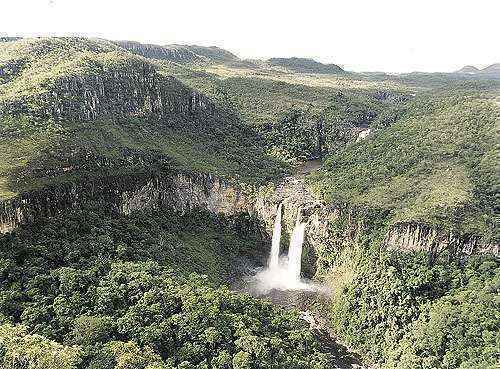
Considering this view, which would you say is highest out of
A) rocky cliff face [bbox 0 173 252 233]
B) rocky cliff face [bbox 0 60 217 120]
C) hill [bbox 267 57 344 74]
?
hill [bbox 267 57 344 74]

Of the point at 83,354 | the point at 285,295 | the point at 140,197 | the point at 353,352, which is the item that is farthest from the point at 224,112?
the point at 83,354

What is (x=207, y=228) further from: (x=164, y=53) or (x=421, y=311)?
(x=164, y=53)

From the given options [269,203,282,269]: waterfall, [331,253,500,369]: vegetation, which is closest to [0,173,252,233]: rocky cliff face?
[269,203,282,269]: waterfall

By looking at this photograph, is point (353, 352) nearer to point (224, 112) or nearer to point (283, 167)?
point (283, 167)

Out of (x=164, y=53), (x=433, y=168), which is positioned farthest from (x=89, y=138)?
(x=164, y=53)

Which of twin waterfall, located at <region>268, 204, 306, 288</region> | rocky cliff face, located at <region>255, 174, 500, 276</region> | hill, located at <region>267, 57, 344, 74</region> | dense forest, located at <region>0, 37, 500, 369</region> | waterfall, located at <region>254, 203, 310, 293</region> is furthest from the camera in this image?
hill, located at <region>267, 57, 344, 74</region>

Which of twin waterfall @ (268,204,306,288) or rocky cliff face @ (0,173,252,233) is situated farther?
twin waterfall @ (268,204,306,288)

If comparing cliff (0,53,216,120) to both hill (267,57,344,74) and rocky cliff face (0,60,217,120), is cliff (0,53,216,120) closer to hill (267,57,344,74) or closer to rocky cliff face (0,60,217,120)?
rocky cliff face (0,60,217,120)
